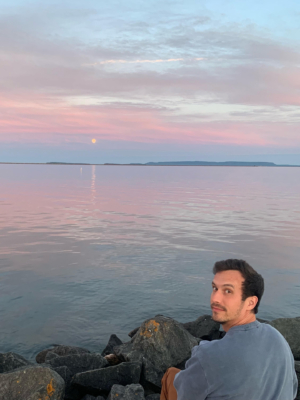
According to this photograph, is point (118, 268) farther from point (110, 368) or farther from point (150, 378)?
point (110, 368)

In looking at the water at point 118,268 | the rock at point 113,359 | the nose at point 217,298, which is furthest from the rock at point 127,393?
the water at point 118,268

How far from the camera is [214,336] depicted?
33.8ft

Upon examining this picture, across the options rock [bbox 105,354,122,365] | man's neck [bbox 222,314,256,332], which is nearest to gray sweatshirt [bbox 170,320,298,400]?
man's neck [bbox 222,314,256,332]

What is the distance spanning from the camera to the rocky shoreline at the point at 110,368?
6059mm

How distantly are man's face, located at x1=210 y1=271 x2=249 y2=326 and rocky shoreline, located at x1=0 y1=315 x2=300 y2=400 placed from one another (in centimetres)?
322

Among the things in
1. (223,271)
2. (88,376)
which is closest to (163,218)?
(88,376)

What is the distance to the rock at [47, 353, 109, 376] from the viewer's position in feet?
25.2

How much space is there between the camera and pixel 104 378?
22.9 ft

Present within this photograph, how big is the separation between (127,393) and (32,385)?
1.47 m

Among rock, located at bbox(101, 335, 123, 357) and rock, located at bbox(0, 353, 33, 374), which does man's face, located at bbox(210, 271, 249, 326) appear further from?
rock, located at bbox(101, 335, 123, 357)

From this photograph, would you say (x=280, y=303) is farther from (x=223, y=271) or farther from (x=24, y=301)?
(x=223, y=271)

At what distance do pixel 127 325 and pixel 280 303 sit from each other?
5443 mm

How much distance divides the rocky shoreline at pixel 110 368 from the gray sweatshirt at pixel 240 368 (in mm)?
3159

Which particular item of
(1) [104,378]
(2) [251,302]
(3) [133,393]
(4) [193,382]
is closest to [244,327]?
(2) [251,302]
